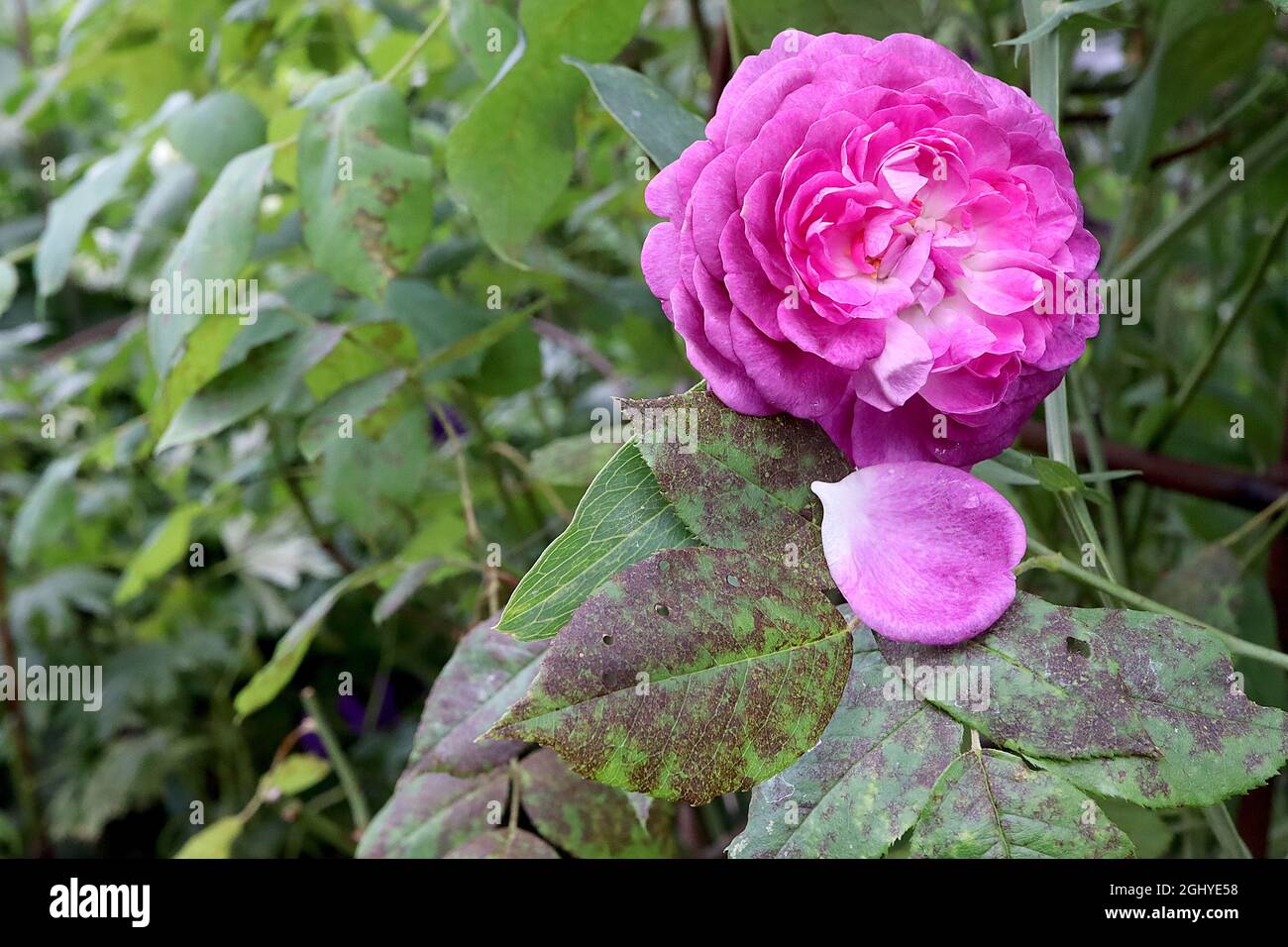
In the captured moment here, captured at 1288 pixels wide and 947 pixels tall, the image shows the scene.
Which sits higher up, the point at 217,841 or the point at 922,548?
the point at 922,548

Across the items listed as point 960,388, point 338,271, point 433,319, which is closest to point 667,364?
point 433,319

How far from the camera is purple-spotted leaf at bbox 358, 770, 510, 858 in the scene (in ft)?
1.32

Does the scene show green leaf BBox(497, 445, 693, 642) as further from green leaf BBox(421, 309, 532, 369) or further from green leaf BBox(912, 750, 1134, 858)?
green leaf BBox(421, 309, 532, 369)

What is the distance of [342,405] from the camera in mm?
491

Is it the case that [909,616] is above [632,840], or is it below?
above

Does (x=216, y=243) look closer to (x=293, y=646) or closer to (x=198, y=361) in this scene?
(x=198, y=361)

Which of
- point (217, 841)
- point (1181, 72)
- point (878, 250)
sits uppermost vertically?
point (1181, 72)

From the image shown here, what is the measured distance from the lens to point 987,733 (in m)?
0.26

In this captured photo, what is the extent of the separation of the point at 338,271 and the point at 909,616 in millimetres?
272

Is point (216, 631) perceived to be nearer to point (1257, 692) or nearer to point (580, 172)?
point (580, 172)

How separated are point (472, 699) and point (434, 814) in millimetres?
62

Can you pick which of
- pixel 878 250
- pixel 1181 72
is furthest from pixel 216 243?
pixel 1181 72

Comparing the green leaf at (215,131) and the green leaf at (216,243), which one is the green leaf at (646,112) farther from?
the green leaf at (215,131)

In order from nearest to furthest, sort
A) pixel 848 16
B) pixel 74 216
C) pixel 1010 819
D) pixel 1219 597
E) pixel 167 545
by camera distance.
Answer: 1. pixel 1010 819
2. pixel 848 16
3. pixel 1219 597
4. pixel 74 216
5. pixel 167 545
